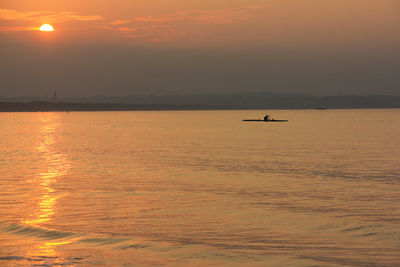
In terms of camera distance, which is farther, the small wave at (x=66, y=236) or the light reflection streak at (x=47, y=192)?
the small wave at (x=66, y=236)

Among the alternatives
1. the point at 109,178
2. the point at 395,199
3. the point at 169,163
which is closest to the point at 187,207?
the point at 395,199

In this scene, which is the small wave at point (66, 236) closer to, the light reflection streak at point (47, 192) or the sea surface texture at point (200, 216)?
the sea surface texture at point (200, 216)

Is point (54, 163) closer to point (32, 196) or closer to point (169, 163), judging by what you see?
point (169, 163)

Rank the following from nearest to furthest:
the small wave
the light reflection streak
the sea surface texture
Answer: the sea surface texture
the light reflection streak
the small wave

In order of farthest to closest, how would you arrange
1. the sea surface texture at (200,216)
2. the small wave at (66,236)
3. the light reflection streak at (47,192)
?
the small wave at (66,236) → the light reflection streak at (47,192) → the sea surface texture at (200,216)

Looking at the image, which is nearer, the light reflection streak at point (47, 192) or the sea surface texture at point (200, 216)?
the sea surface texture at point (200, 216)

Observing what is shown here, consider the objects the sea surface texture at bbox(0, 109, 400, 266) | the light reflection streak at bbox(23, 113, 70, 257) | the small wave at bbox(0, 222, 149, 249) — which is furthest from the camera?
the small wave at bbox(0, 222, 149, 249)

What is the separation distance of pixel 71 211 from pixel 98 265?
12.0m

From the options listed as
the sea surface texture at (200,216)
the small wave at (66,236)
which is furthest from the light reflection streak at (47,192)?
the small wave at (66,236)

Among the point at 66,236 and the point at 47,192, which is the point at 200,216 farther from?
the point at 47,192

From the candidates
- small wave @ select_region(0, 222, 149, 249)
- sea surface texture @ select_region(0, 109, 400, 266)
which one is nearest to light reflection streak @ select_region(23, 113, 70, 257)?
sea surface texture @ select_region(0, 109, 400, 266)

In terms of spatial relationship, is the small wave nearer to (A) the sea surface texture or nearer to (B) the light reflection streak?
(A) the sea surface texture

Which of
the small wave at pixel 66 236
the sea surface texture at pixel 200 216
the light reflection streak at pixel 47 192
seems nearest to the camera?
the sea surface texture at pixel 200 216

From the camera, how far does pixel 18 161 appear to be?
66750 mm
